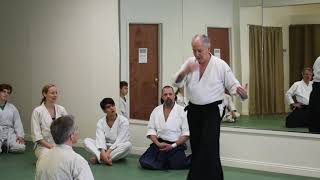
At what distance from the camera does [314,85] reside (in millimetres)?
5691

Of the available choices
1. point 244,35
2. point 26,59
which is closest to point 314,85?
point 244,35

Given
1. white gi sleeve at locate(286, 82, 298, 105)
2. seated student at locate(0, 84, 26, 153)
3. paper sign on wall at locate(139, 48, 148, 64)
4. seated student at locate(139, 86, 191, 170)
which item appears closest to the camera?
seated student at locate(139, 86, 191, 170)

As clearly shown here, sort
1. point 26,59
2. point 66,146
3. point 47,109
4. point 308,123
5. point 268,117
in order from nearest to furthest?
point 66,146 < point 308,123 < point 47,109 < point 268,117 < point 26,59

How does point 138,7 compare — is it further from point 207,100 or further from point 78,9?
point 207,100

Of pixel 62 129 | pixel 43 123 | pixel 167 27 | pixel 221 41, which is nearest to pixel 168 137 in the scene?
pixel 43 123

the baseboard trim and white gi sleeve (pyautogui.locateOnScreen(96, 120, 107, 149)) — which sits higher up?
white gi sleeve (pyautogui.locateOnScreen(96, 120, 107, 149))

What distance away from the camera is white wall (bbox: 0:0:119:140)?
718 cm

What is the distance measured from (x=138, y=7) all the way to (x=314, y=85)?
280 cm

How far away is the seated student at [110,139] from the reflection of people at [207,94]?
222 centimetres

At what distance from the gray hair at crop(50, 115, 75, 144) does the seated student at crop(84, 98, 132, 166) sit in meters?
3.40

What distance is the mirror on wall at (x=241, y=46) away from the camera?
22.4 feet

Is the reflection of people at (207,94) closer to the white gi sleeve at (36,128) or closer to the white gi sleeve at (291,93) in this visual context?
the white gi sleeve at (36,128)

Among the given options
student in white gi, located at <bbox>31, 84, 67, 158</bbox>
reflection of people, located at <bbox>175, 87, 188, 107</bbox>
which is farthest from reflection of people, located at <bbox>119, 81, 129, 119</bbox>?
student in white gi, located at <bbox>31, 84, 67, 158</bbox>

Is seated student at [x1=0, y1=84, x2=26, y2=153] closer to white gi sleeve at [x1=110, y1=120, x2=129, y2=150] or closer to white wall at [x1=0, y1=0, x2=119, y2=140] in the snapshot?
white wall at [x1=0, y1=0, x2=119, y2=140]
